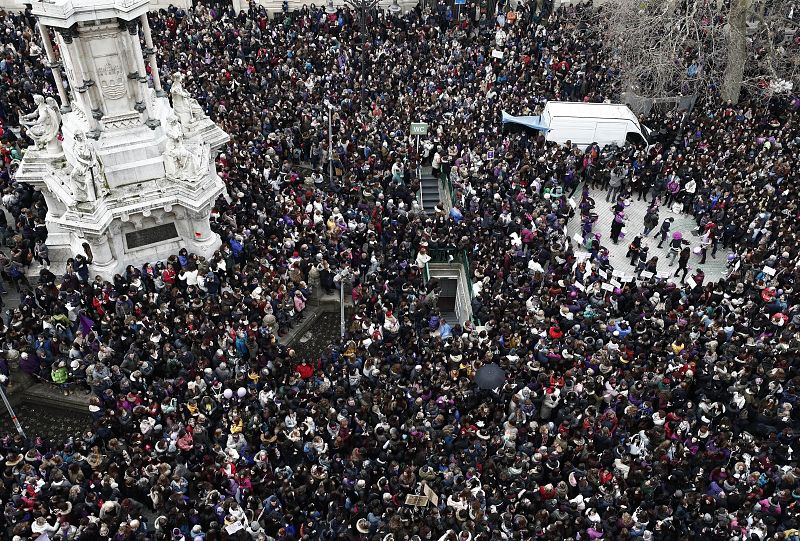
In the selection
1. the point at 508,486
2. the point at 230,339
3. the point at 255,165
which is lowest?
the point at 508,486

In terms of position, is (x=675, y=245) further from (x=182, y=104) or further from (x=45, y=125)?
(x=45, y=125)

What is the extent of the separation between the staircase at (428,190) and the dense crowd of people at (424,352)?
631 mm

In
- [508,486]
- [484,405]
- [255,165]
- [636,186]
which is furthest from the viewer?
[636,186]

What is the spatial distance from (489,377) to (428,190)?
38.5 feet

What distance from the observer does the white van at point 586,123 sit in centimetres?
2617

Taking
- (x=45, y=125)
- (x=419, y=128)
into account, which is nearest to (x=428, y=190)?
(x=419, y=128)

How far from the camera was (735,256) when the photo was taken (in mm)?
21156

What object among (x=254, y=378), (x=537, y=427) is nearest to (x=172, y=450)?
(x=254, y=378)

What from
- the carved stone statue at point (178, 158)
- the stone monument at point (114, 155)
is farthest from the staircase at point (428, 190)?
the carved stone statue at point (178, 158)

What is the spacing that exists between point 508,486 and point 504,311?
4.92 meters

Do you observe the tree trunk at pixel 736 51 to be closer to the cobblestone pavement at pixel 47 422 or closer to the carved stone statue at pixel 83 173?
the carved stone statue at pixel 83 173

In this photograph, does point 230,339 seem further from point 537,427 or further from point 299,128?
point 299,128

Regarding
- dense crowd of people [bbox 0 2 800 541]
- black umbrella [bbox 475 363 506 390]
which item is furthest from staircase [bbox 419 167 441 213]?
black umbrella [bbox 475 363 506 390]

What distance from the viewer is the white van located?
26172 millimetres
